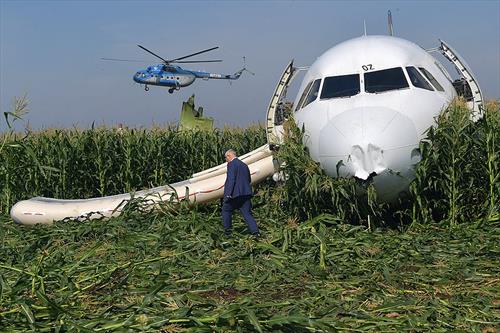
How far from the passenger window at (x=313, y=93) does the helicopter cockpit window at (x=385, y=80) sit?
3.17ft

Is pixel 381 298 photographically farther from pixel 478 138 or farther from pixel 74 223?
pixel 74 223

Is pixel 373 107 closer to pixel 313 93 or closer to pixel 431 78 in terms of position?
pixel 313 93

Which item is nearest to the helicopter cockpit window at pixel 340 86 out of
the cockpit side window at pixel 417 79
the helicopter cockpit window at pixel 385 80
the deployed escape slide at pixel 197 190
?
the helicopter cockpit window at pixel 385 80

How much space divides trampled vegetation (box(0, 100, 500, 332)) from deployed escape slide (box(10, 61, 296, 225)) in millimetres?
584

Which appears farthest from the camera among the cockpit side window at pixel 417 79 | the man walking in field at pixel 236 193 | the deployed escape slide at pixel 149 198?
the deployed escape slide at pixel 149 198

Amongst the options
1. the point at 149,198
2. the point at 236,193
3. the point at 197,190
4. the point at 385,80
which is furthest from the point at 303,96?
the point at 149,198

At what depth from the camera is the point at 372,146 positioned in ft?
32.3

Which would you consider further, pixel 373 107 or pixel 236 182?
pixel 236 182

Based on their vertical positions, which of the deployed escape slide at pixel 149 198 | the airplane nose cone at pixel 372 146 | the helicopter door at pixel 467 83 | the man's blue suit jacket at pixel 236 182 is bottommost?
the deployed escape slide at pixel 149 198

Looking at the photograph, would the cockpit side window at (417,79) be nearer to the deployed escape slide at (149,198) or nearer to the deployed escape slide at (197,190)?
the deployed escape slide at (197,190)

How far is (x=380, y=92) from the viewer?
10930 mm

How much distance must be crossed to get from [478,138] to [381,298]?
5.92 meters

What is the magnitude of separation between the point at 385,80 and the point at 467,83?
2.01m

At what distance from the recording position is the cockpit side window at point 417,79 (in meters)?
11.2
